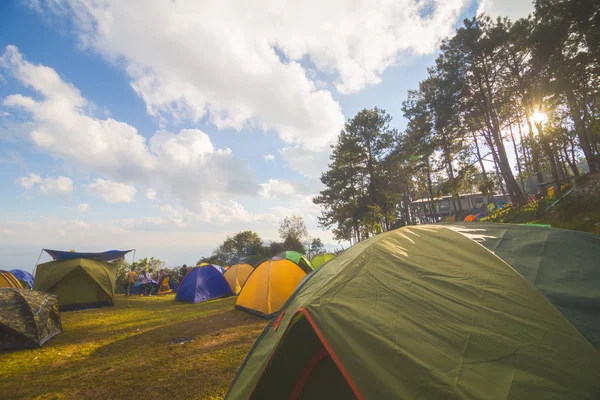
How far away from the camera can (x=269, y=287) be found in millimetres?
8188

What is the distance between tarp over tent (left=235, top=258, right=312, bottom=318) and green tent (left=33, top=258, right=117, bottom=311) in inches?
246

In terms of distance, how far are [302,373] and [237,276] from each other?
11769 millimetres

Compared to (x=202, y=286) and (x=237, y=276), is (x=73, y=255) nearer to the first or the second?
(x=202, y=286)

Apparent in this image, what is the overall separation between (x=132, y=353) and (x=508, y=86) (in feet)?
74.8

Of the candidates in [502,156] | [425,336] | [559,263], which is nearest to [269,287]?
[425,336]

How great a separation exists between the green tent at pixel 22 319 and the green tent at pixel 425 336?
6297mm

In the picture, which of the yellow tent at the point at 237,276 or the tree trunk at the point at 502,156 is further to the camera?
the tree trunk at the point at 502,156

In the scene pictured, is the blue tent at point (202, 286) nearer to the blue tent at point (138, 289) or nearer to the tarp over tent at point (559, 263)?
the blue tent at point (138, 289)

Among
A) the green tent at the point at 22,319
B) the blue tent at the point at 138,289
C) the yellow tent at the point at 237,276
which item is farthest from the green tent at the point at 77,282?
the blue tent at the point at 138,289

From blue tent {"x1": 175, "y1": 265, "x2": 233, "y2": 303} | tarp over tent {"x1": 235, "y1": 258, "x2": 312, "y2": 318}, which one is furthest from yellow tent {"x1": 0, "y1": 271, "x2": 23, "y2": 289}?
tarp over tent {"x1": 235, "y1": 258, "x2": 312, "y2": 318}

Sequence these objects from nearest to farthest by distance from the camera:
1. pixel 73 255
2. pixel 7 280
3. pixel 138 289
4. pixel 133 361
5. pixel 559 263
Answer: pixel 559 263 < pixel 133 361 < pixel 73 255 < pixel 7 280 < pixel 138 289

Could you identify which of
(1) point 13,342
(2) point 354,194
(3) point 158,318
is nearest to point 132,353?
(1) point 13,342

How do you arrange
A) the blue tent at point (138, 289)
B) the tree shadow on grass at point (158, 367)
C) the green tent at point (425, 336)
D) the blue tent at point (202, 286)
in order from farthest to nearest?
the blue tent at point (138, 289)
the blue tent at point (202, 286)
the tree shadow on grass at point (158, 367)
the green tent at point (425, 336)

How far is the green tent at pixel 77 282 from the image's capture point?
9.48 metres
